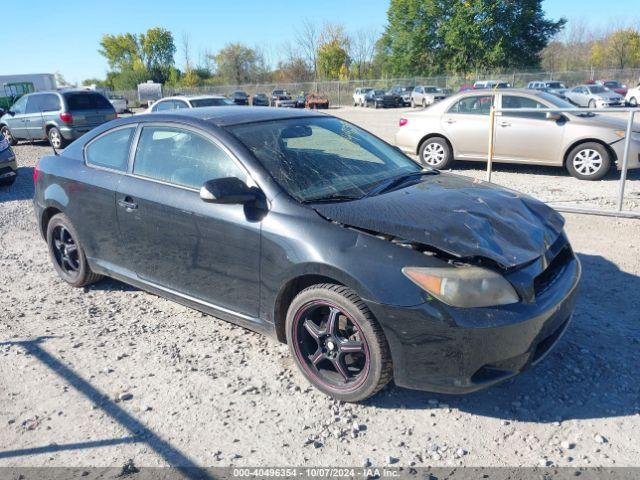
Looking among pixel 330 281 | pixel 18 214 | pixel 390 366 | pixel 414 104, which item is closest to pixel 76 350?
pixel 330 281

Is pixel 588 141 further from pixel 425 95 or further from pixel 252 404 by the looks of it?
pixel 425 95

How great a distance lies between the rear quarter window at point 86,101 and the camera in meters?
15.1

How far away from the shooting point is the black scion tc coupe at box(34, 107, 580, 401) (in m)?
2.72

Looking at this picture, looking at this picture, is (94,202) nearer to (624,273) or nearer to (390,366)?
(390,366)

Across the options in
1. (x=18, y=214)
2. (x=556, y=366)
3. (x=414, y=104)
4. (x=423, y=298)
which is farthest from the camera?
(x=414, y=104)

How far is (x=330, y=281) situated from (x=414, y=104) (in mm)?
42090

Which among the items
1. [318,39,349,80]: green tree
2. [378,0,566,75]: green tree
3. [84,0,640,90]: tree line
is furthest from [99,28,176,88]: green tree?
[378,0,566,75]: green tree

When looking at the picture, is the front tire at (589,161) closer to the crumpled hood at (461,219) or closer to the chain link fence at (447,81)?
the crumpled hood at (461,219)

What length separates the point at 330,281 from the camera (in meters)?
3.00

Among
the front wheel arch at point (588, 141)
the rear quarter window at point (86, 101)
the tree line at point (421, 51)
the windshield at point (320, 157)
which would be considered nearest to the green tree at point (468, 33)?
the tree line at point (421, 51)

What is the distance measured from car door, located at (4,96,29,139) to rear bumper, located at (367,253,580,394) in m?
17.2

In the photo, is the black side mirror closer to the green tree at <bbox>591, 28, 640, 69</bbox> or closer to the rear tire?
the rear tire

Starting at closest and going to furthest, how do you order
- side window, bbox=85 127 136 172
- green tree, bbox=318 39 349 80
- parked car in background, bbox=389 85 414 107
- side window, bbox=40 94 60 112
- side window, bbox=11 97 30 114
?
side window, bbox=85 127 136 172 < side window, bbox=40 94 60 112 < side window, bbox=11 97 30 114 < parked car in background, bbox=389 85 414 107 < green tree, bbox=318 39 349 80

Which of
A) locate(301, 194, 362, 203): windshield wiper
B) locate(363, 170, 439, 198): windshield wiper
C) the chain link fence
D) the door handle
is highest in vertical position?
the chain link fence
